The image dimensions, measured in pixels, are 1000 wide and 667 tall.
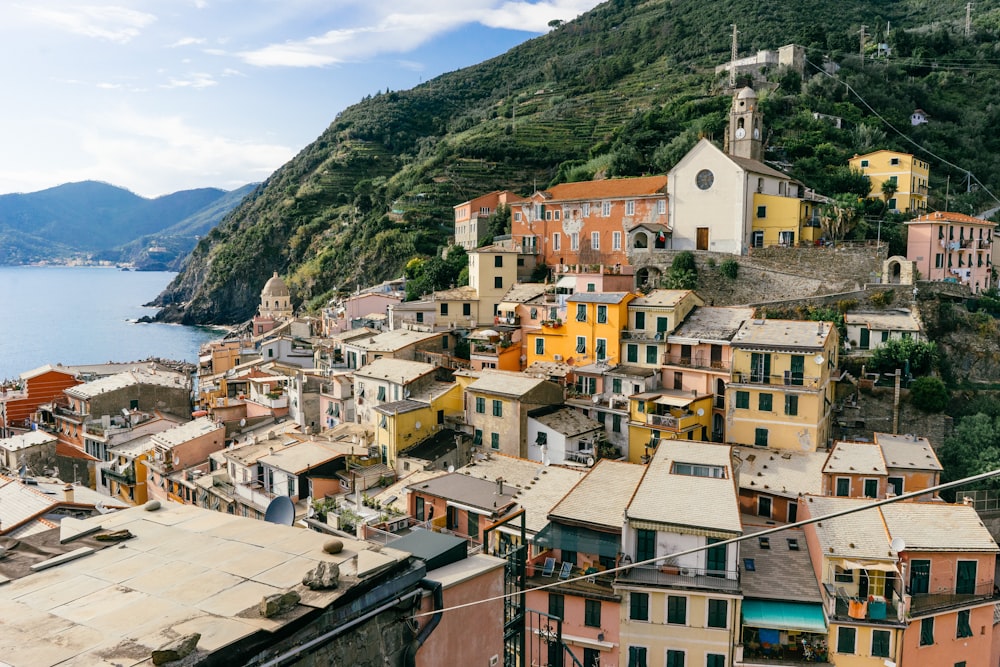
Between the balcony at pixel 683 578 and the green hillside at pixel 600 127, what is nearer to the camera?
the balcony at pixel 683 578

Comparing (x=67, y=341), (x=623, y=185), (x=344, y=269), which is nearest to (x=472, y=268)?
(x=623, y=185)

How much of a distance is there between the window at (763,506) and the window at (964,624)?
5921 mm

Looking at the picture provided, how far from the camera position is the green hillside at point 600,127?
57281 mm

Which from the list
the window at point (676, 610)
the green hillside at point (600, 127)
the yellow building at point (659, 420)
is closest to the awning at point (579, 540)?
the window at point (676, 610)

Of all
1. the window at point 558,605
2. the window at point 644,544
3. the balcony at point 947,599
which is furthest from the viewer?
the window at point 558,605

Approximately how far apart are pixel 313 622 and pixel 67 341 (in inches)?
4344

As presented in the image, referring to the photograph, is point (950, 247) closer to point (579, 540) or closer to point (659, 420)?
point (659, 420)

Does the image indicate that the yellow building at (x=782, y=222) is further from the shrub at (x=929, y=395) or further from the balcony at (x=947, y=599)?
the balcony at (x=947, y=599)

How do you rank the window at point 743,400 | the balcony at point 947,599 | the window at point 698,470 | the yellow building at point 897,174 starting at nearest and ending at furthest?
the balcony at point 947,599 → the window at point 698,470 → the window at point 743,400 → the yellow building at point 897,174

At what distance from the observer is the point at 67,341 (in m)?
100

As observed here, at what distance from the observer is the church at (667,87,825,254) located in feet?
130

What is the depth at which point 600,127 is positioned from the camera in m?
79.2

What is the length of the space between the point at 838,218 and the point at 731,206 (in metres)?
5.66

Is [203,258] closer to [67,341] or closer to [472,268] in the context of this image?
[67,341]
